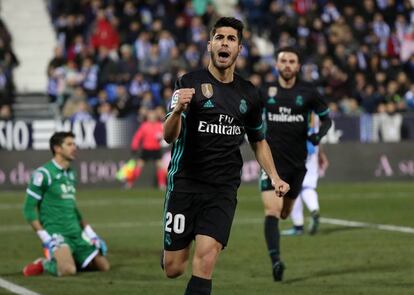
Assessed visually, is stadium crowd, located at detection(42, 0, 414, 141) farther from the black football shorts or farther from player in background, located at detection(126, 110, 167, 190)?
the black football shorts

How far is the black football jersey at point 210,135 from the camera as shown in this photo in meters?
8.84

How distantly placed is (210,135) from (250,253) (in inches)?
246

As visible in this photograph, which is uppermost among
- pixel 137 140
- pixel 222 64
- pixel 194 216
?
pixel 222 64

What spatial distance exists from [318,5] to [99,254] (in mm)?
22351

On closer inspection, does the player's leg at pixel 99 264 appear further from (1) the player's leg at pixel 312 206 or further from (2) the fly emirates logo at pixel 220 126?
(2) the fly emirates logo at pixel 220 126

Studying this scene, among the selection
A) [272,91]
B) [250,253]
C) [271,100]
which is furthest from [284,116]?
[250,253]

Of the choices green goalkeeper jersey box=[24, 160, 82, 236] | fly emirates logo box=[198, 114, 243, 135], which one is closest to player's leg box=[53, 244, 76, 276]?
green goalkeeper jersey box=[24, 160, 82, 236]

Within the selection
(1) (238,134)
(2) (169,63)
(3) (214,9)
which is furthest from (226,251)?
(3) (214,9)

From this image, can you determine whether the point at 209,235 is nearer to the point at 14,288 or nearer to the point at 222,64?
the point at 222,64

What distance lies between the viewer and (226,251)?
1527 cm

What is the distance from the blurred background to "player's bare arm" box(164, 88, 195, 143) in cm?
1845

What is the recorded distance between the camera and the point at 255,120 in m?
9.20

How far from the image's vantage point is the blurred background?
27.3 meters

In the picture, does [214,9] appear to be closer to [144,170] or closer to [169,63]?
[169,63]
